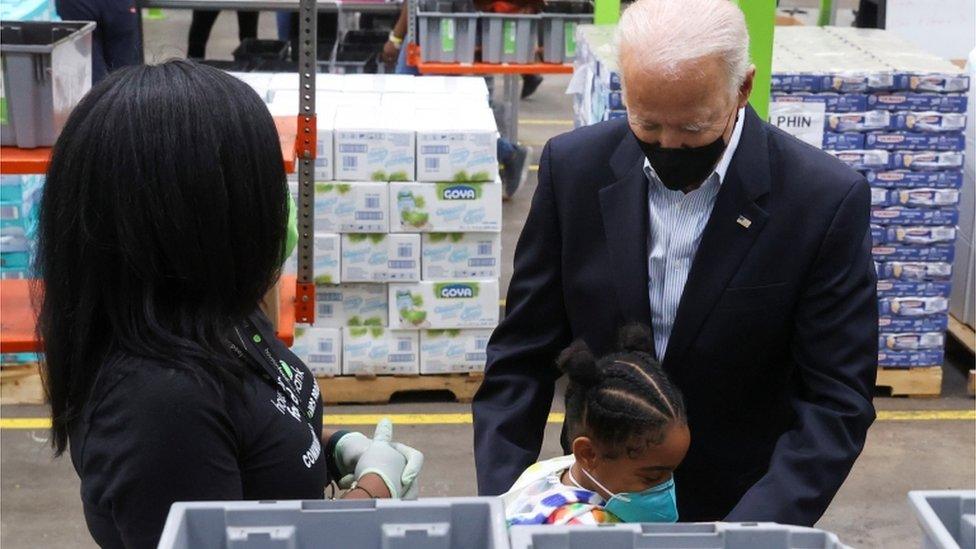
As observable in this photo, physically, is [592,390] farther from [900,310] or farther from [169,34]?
[169,34]

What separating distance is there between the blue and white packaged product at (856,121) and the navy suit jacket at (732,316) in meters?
3.37

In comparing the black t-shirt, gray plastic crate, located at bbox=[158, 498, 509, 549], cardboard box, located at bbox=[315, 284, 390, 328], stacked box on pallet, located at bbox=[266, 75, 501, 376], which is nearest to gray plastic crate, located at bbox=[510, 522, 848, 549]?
gray plastic crate, located at bbox=[158, 498, 509, 549]

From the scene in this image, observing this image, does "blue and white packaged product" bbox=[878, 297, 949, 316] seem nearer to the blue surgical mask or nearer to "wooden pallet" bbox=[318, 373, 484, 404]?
"wooden pallet" bbox=[318, 373, 484, 404]

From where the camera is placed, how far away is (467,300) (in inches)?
236

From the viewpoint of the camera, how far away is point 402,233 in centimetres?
584

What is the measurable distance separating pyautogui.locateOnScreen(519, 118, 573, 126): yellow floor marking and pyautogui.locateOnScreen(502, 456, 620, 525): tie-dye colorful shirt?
9.04 metres

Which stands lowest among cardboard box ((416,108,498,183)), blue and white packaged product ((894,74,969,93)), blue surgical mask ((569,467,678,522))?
blue surgical mask ((569,467,678,522))

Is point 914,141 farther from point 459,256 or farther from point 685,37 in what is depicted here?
point 685,37

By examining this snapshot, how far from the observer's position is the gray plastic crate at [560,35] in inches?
326

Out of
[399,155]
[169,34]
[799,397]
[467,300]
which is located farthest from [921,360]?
[169,34]

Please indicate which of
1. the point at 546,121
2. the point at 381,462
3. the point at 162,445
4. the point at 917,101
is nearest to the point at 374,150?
the point at 917,101

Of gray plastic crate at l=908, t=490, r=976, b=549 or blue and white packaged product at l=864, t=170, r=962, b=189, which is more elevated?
gray plastic crate at l=908, t=490, r=976, b=549

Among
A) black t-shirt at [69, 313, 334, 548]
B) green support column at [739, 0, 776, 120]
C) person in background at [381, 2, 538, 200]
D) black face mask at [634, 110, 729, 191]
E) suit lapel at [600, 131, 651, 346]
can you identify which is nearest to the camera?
black t-shirt at [69, 313, 334, 548]

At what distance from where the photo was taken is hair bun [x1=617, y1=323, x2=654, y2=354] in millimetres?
2381
